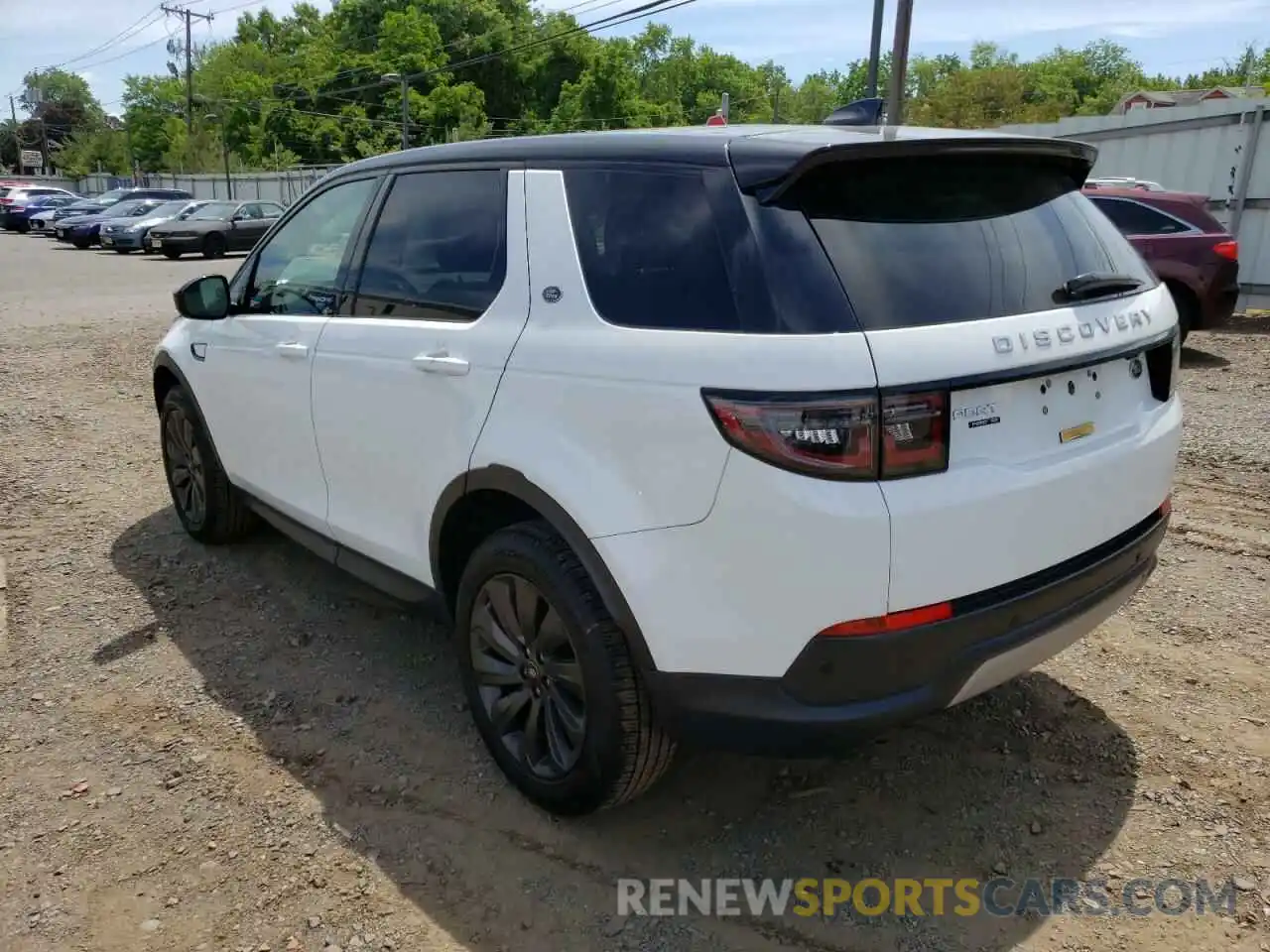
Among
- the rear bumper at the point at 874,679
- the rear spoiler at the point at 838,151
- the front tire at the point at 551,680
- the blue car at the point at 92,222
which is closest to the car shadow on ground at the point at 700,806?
the front tire at the point at 551,680

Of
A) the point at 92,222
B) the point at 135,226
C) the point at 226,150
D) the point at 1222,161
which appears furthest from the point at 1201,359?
the point at 226,150

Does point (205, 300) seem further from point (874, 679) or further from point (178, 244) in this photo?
point (178, 244)

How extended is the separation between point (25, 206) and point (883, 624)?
41.2 m

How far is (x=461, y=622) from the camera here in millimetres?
2947

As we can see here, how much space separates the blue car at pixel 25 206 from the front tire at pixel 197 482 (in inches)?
1397

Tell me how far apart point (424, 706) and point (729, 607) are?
167 centimetres

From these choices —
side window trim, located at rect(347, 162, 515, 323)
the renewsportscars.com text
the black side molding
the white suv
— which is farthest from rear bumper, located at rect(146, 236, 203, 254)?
the renewsportscars.com text

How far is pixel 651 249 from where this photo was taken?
2.42m

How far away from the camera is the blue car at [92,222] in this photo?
26.7 meters

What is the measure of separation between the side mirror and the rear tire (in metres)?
21.1

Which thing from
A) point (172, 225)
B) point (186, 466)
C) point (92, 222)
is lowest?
point (186, 466)

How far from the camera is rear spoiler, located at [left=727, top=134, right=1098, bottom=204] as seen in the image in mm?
2193

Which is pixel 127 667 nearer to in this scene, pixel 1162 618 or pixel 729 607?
pixel 729 607

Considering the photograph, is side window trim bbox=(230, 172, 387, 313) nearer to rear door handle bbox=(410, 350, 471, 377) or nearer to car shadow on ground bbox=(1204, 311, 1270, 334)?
rear door handle bbox=(410, 350, 471, 377)
